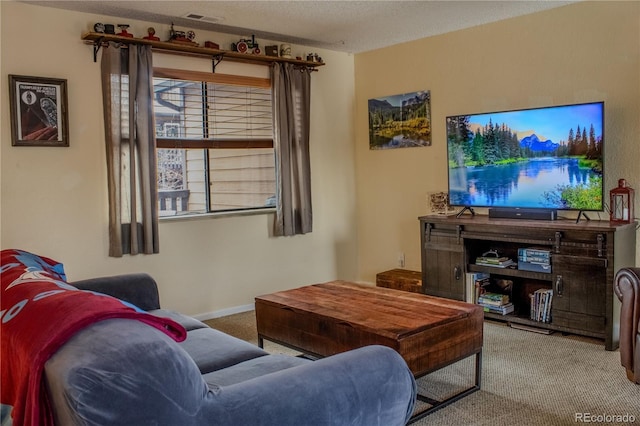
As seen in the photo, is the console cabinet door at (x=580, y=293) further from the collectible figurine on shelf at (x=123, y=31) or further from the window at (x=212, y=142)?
the collectible figurine on shelf at (x=123, y=31)

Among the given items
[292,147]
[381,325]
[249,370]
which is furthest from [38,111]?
[381,325]

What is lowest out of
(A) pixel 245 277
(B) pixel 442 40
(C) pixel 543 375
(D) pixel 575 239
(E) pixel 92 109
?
(C) pixel 543 375

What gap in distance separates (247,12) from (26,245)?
225 centimetres

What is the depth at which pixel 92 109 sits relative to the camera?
13.5 ft

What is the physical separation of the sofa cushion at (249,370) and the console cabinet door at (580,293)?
2300mm

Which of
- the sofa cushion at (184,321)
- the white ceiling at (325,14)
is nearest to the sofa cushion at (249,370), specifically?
the sofa cushion at (184,321)

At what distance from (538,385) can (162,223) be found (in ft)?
9.53

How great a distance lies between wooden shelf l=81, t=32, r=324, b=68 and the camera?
404 cm

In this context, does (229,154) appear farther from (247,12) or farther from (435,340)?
(435,340)

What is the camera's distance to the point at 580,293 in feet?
12.4

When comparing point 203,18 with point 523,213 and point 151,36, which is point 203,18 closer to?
point 151,36

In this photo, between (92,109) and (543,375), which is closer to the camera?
(543,375)

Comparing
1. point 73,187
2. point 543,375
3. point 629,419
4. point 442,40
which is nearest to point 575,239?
point 543,375

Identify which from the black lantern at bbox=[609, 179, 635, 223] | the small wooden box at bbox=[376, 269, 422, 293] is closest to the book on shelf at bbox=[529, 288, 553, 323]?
the black lantern at bbox=[609, 179, 635, 223]
